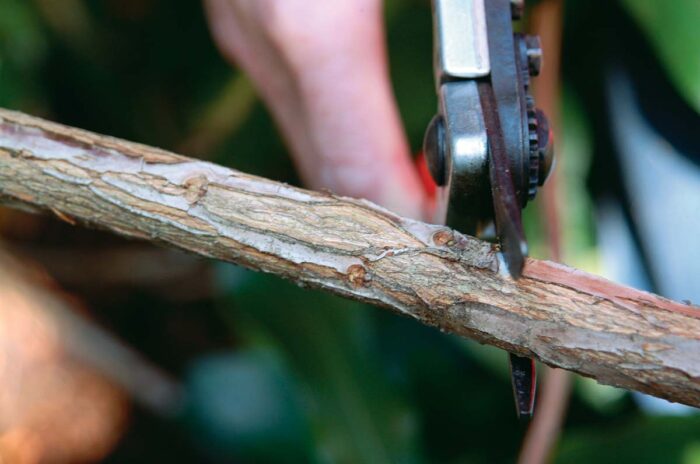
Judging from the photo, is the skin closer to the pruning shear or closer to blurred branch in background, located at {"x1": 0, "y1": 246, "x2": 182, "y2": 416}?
the pruning shear

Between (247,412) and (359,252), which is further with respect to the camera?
(247,412)

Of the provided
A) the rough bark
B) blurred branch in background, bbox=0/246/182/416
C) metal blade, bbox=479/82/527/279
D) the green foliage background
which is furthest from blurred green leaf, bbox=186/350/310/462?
metal blade, bbox=479/82/527/279

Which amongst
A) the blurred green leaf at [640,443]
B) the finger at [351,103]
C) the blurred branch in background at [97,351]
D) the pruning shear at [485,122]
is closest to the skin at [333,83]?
the finger at [351,103]

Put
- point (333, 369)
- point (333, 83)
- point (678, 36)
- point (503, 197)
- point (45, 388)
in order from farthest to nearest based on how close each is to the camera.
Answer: point (45, 388) → point (333, 369) → point (678, 36) → point (333, 83) → point (503, 197)

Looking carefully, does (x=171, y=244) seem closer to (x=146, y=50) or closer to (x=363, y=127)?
(x=363, y=127)

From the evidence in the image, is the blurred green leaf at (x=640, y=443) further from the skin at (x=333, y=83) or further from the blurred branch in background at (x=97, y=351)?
the blurred branch in background at (x=97, y=351)

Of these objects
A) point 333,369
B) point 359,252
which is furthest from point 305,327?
point 359,252

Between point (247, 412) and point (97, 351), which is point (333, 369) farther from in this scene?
point (97, 351)
